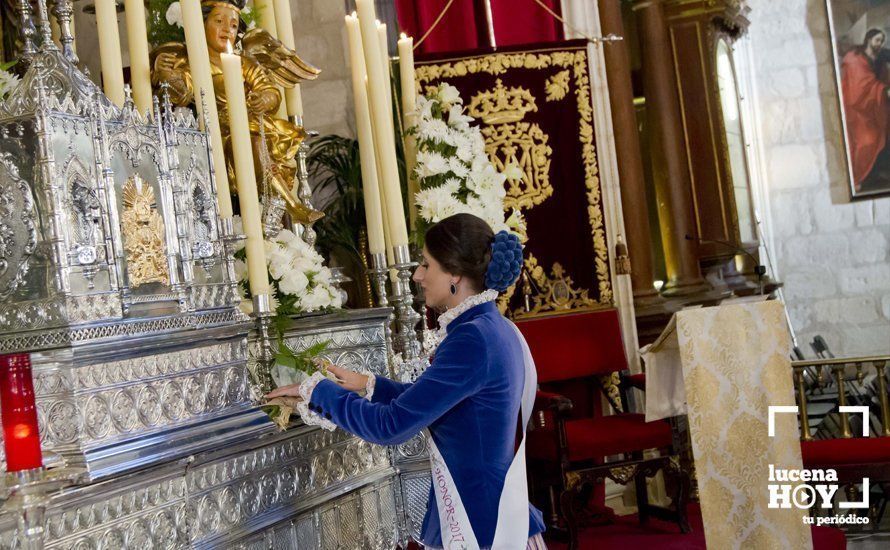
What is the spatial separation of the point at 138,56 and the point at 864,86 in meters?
8.07

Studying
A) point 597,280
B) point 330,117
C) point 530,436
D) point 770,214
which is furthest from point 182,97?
point 770,214

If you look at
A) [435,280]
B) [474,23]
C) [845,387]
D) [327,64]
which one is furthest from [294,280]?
[845,387]

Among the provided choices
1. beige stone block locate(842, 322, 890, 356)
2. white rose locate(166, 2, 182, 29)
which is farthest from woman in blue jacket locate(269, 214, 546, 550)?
beige stone block locate(842, 322, 890, 356)

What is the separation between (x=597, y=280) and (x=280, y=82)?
255cm

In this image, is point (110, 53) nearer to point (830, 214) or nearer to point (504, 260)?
point (504, 260)

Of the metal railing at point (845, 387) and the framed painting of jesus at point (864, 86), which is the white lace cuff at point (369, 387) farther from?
the framed painting of jesus at point (864, 86)

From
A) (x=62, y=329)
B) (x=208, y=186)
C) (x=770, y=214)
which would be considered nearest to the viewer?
(x=62, y=329)

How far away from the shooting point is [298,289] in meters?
3.20

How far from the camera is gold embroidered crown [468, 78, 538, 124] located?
5.59m

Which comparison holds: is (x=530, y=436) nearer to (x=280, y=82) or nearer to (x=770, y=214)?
(x=280, y=82)

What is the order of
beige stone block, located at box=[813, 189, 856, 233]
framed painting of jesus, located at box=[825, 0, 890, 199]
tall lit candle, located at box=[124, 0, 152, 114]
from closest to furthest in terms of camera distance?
tall lit candle, located at box=[124, 0, 152, 114] → framed painting of jesus, located at box=[825, 0, 890, 199] → beige stone block, located at box=[813, 189, 856, 233]

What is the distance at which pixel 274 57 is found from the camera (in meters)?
3.57

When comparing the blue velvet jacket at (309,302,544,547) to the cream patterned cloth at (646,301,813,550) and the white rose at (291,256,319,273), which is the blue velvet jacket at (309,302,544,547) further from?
the cream patterned cloth at (646,301,813,550)

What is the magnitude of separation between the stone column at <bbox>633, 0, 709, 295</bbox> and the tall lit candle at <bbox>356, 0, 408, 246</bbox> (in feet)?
16.1
